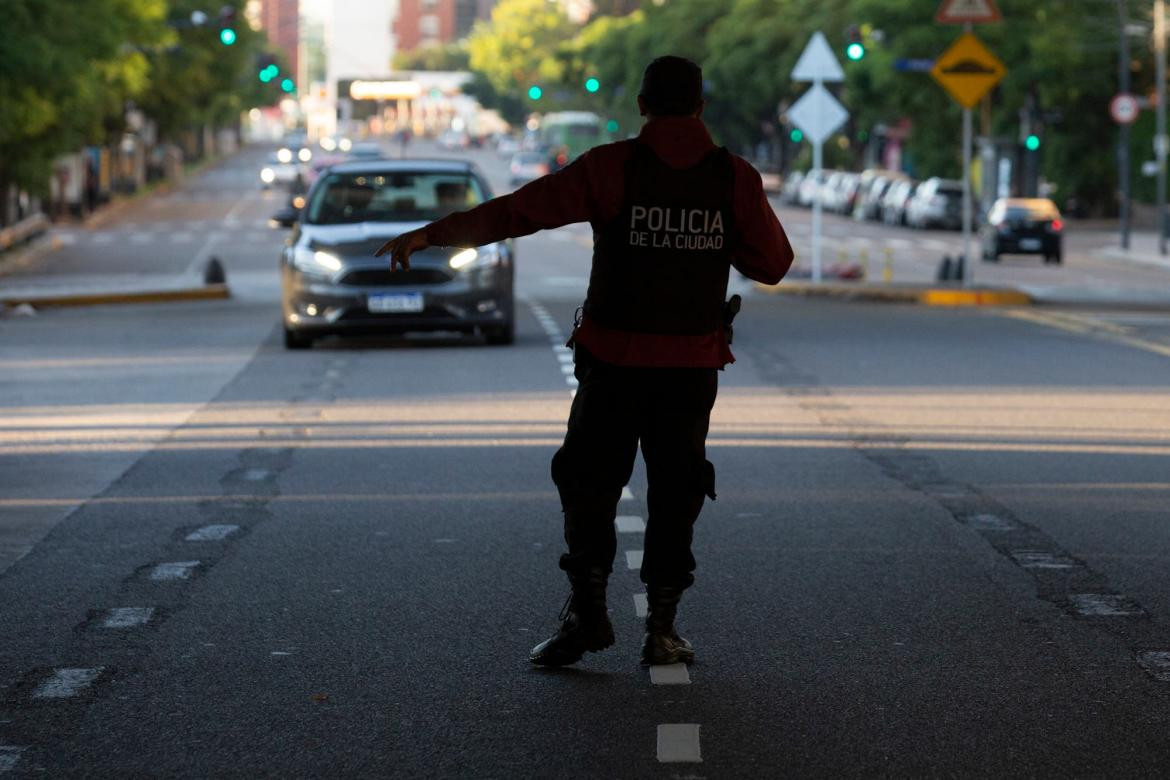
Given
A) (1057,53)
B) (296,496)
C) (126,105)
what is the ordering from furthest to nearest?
(126,105) < (1057,53) < (296,496)

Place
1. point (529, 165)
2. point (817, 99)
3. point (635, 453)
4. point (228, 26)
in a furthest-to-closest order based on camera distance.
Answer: point (529, 165), point (228, 26), point (817, 99), point (635, 453)

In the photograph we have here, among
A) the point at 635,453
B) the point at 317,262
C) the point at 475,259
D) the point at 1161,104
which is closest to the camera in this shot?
the point at 635,453

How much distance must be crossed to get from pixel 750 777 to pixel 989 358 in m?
14.8

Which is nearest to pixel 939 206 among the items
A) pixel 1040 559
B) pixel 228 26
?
pixel 228 26

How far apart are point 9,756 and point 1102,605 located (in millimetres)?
3837

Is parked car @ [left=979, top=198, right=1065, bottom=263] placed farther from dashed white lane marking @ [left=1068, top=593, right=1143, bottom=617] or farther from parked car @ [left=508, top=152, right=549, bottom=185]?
parked car @ [left=508, top=152, right=549, bottom=185]

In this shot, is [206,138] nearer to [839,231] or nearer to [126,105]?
[126,105]

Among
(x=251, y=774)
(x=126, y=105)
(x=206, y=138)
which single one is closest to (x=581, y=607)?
(x=251, y=774)

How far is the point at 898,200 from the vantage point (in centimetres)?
7044

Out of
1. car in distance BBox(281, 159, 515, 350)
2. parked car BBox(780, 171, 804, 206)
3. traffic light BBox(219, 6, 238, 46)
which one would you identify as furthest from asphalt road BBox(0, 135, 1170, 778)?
parked car BBox(780, 171, 804, 206)

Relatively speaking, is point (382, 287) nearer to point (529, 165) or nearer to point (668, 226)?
point (668, 226)

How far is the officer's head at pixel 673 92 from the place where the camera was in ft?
22.4

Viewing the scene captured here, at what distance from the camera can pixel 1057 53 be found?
6425cm

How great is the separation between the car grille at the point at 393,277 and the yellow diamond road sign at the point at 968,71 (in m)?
9.29
